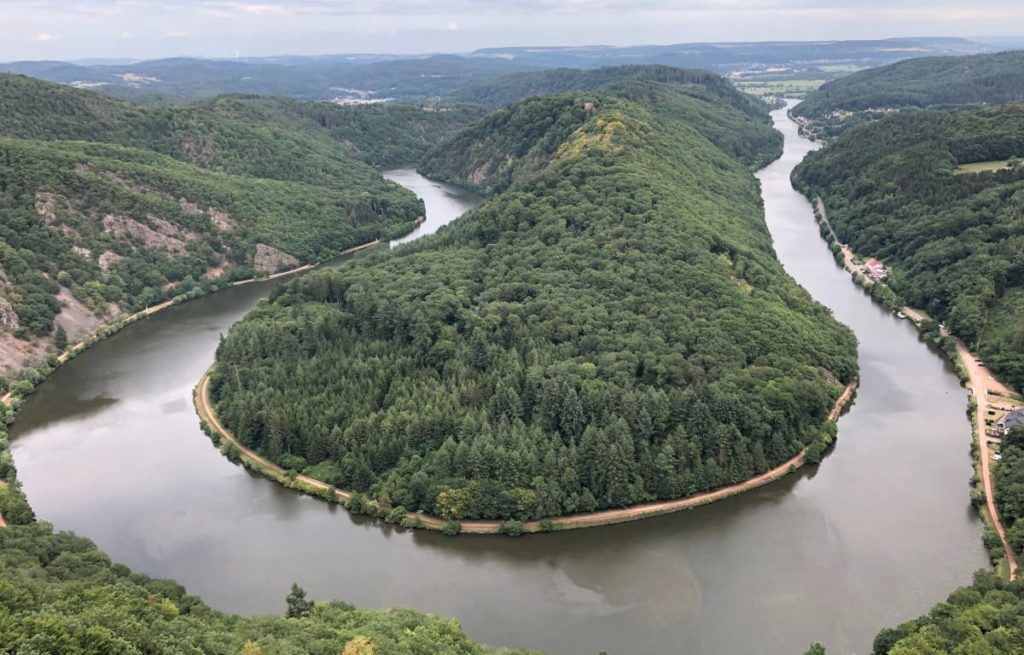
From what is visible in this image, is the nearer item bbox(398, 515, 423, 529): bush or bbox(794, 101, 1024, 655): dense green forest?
bbox(794, 101, 1024, 655): dense green forest

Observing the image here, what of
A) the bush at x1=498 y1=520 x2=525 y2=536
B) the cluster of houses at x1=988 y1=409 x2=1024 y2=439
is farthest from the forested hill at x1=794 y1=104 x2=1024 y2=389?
the bush at x1=498 y1=520 x2=525 y2=536

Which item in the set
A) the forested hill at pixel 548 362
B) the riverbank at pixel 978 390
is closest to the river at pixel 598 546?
the riverbank at pixel 978 390

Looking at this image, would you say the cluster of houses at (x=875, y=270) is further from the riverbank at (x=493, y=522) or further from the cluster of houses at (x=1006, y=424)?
the riverbank at (x=493, y=522)

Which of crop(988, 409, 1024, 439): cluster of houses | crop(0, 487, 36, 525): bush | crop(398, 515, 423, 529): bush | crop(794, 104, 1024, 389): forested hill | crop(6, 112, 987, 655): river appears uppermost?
crop(794, 104, 1024, 389): forested hill

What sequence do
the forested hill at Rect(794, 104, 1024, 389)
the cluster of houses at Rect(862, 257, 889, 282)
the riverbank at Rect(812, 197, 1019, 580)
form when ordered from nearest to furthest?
the riverbank at Rect(812, 197, 1019, 580), the forested hill at Rect(794, 104, 1024, 389), the cluster of houses at Rect(862, 257, 889, 282)

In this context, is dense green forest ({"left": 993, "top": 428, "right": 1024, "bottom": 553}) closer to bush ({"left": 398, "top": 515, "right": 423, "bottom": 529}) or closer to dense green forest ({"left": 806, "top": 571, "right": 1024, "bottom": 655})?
dense green forest ({"left": 806, "top": 571, "right": 1024, "bottom": 655})
